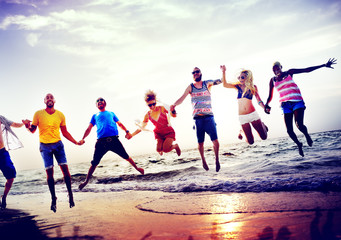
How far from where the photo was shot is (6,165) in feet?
20.4

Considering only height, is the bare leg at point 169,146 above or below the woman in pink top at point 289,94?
below

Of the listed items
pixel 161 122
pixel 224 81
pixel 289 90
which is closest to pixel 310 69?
pixel 289 90

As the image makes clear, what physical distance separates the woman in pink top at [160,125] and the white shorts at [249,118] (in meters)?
1.79

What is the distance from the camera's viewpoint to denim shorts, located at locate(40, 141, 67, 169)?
545 centimetres

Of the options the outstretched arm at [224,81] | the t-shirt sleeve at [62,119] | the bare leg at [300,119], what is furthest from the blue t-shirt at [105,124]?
the bare leg at [300,119]

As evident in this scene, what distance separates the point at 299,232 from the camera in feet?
8.35

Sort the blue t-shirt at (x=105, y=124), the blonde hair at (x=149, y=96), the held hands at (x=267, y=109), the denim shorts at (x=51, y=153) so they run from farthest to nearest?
the blue t-shirt at (x=105, y=124)
the blonde hair at (x=149, y=96)
the held hands at (x=267, y=109)
the denim shorts at (x=51, y=153)

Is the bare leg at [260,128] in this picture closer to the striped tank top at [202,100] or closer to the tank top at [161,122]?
the striped tank top at [202,100]

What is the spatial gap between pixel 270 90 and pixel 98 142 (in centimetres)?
484

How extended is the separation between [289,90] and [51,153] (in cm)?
595

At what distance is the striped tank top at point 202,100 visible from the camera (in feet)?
20.3

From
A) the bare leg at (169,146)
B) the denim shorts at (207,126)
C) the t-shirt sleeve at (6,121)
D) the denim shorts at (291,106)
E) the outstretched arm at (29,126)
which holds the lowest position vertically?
the bare leg at (169,146)

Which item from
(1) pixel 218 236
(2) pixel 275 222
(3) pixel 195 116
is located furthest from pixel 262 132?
(1) pixel 218 236

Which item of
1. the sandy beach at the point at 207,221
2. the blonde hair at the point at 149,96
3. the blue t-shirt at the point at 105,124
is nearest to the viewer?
the sandy beach at the point at 207,221
